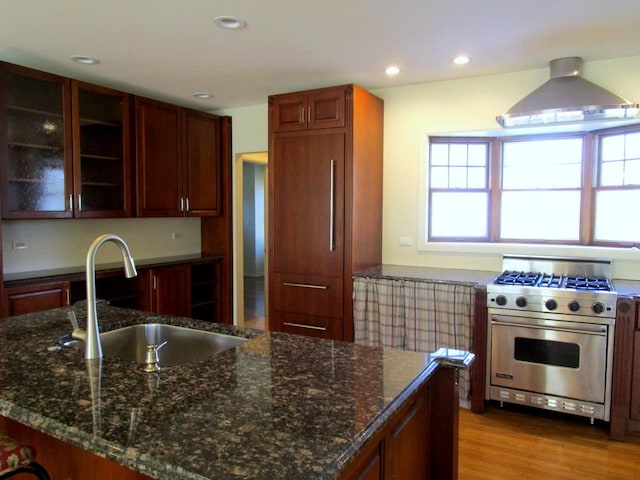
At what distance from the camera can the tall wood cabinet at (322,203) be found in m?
3.86

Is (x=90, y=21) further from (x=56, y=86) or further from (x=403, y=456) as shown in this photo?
(x=403, y=456)

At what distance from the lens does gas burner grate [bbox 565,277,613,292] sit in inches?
122

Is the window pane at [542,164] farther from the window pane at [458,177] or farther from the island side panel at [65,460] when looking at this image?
the island side panel at [65,460]

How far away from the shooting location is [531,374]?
320 centimetres

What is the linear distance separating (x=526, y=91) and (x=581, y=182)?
86cm

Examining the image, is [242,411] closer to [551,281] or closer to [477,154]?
[551,281]

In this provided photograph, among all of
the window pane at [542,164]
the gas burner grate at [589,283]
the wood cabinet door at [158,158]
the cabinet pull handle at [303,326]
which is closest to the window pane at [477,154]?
the window pane at [542,164]

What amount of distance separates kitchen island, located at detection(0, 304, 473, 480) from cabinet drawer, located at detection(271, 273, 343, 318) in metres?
2.01

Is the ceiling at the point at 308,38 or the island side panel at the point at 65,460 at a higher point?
the ceiling at the point at 308,38

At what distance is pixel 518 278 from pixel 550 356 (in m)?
0.59

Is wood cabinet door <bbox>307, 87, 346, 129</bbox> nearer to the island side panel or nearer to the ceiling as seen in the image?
the ceiling

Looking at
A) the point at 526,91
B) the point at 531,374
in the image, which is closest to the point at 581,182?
the point at 526,91

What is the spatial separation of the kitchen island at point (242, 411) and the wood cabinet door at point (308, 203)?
205cm

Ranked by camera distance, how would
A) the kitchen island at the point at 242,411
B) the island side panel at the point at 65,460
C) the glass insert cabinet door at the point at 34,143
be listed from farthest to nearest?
the glass insert cabinet door at the point at 34,143 < the island side panel at the point at 65,460 < the kitchen island at the point at 242,411
